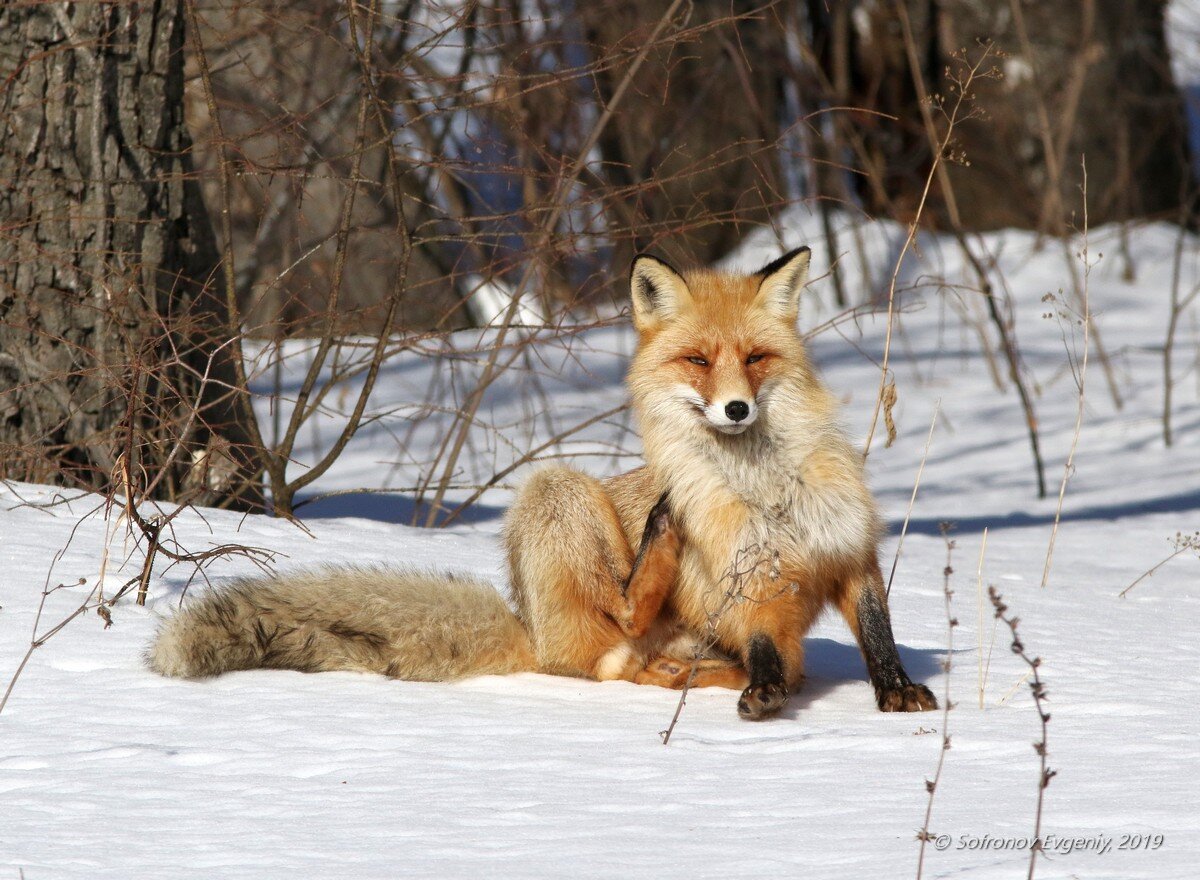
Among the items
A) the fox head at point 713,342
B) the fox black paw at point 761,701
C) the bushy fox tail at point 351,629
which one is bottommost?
the fox black paw at point 761,701

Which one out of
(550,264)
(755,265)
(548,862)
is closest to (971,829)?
(548,862)

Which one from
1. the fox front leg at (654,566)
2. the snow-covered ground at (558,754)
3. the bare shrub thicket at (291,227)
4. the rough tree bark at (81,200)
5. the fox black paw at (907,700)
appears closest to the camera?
the snow-covered ground at (558,754)

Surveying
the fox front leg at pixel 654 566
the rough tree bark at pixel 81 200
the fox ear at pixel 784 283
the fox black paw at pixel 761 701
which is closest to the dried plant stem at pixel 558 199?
the rough tree bark at pixel 81 200

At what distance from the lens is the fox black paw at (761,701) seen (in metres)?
3.80

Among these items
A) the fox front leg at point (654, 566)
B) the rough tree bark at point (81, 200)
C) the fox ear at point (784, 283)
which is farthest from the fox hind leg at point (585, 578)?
the rough tree bark at point (81, 200)

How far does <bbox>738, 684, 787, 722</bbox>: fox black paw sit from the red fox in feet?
0.16

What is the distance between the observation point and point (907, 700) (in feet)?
13.0

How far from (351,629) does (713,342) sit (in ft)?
5.03

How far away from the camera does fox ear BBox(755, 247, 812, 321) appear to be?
4363 millimetres

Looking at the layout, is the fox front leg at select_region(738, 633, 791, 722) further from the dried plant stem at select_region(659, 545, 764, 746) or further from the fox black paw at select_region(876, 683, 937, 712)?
the fox black paw at select_region(876, 683, 937, 712)

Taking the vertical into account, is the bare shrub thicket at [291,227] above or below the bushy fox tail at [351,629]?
above

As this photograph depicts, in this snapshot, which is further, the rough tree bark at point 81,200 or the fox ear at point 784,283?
the rough tree bark at point 81,200

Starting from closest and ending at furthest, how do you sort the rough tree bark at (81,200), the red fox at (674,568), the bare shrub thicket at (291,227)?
1. the red fox at (674,568)
2. the bare shrub thicket at (291,227)
3. the rough tree bark at (81,200)

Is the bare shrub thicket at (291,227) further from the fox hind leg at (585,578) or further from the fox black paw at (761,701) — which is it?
the fox black paw at (761,701)
